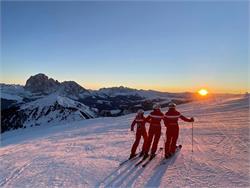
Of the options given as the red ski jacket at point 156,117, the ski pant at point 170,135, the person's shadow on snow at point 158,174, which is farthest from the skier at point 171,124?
the person's shadow on snow at point 158,174

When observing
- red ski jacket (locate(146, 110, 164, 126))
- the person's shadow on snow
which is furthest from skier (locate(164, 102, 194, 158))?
the person's shadow on snow

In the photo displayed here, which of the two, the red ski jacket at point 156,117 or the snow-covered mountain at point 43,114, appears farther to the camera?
the snow-covered mountain at point 43,114

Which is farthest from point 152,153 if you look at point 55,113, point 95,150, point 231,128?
point 55,113

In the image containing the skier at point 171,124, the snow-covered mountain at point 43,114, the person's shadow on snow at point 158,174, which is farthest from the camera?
the snow-covered mountain at point 43,114

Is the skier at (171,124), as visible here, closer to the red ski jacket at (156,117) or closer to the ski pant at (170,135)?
the ski pant at (170,135)

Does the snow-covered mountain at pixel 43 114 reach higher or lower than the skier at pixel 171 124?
lower

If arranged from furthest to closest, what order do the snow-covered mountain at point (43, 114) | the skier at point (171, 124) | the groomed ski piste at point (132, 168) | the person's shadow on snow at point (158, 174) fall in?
the snow-covered mountain at point (43, 114)
the skier at point (171, 124)
the groomed ski piste at point (132, 168)
the person's shadow on snow at point (158, 174)

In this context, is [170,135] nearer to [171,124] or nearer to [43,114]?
[171,124]

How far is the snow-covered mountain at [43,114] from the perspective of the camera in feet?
256

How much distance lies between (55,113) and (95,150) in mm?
67990

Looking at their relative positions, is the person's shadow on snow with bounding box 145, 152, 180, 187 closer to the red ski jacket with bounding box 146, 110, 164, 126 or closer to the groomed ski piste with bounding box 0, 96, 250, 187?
the groomed ski piste with bounding box 0, 96, 250, 187

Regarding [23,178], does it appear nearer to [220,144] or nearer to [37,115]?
[220,144]

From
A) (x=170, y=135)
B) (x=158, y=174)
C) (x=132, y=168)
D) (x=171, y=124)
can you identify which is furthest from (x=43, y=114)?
(x=158, y=174)

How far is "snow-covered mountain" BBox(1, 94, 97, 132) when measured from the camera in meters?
77.9
